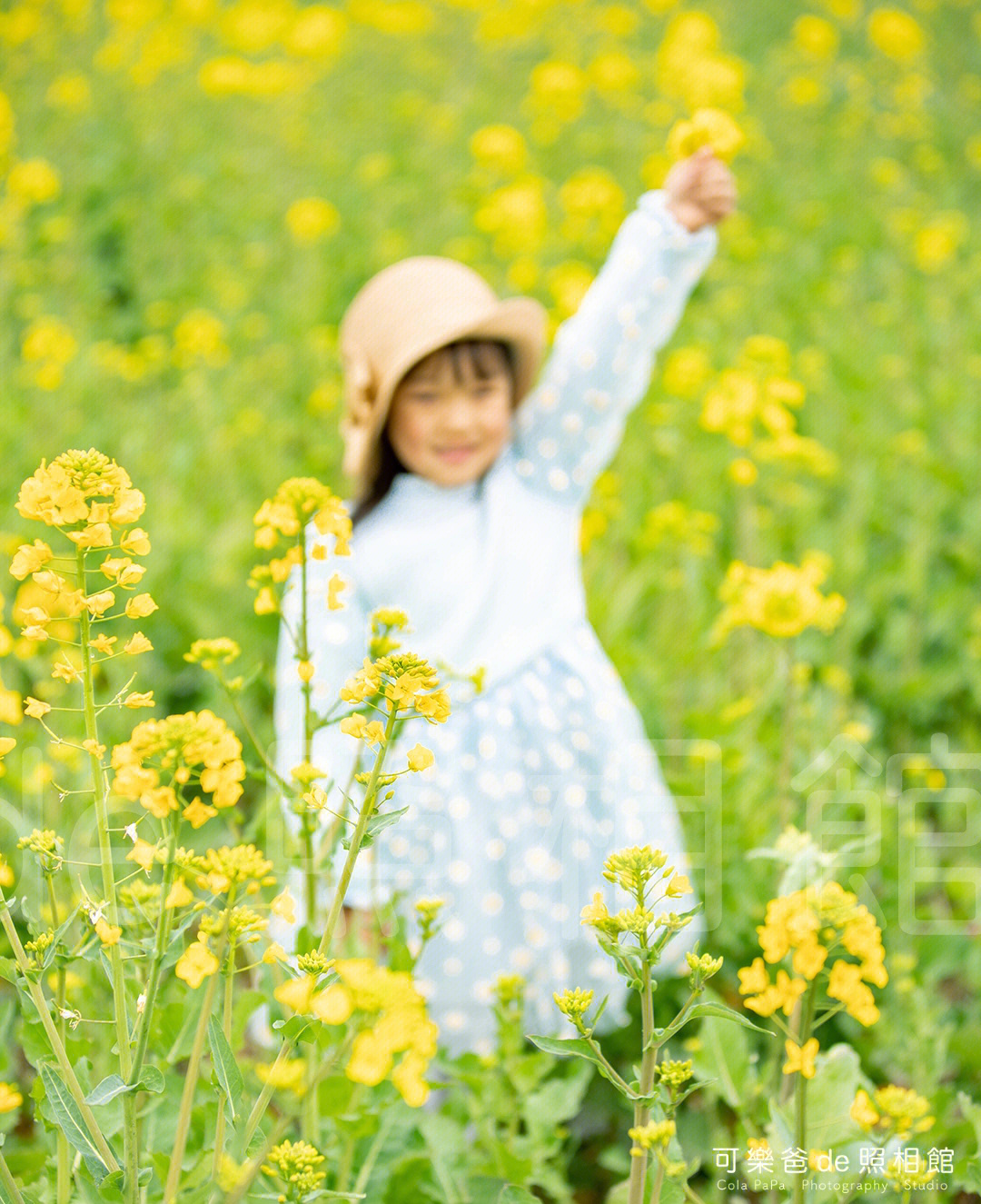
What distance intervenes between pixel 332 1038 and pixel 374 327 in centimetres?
106

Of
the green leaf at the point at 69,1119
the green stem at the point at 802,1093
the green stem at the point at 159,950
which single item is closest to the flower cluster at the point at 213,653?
the green stem at the point at 159,950

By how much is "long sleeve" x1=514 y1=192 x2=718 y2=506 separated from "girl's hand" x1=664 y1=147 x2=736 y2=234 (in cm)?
2

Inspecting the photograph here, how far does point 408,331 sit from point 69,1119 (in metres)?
1.20

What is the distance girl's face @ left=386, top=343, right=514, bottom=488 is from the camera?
1.75 m

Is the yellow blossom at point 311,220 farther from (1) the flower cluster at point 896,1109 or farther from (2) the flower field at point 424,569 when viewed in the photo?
(1) the flower cluster at point 896,1109

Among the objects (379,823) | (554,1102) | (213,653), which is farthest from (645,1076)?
(554,1102)

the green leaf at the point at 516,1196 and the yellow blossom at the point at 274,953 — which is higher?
the yellow blossom at the point at 274,953

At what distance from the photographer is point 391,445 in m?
1.86

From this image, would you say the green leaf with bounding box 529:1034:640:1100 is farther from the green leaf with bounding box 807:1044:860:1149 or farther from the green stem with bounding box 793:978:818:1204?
the green leaf with bounding box 807:1044:860:1149

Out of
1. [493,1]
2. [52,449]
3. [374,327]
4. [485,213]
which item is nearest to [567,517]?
[374,327]

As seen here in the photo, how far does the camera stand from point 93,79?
5.22 metres

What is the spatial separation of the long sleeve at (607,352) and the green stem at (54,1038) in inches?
48.8

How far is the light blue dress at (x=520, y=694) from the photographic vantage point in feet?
5.68

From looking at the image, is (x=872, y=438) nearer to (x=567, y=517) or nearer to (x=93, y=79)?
(x=567, y=517)
